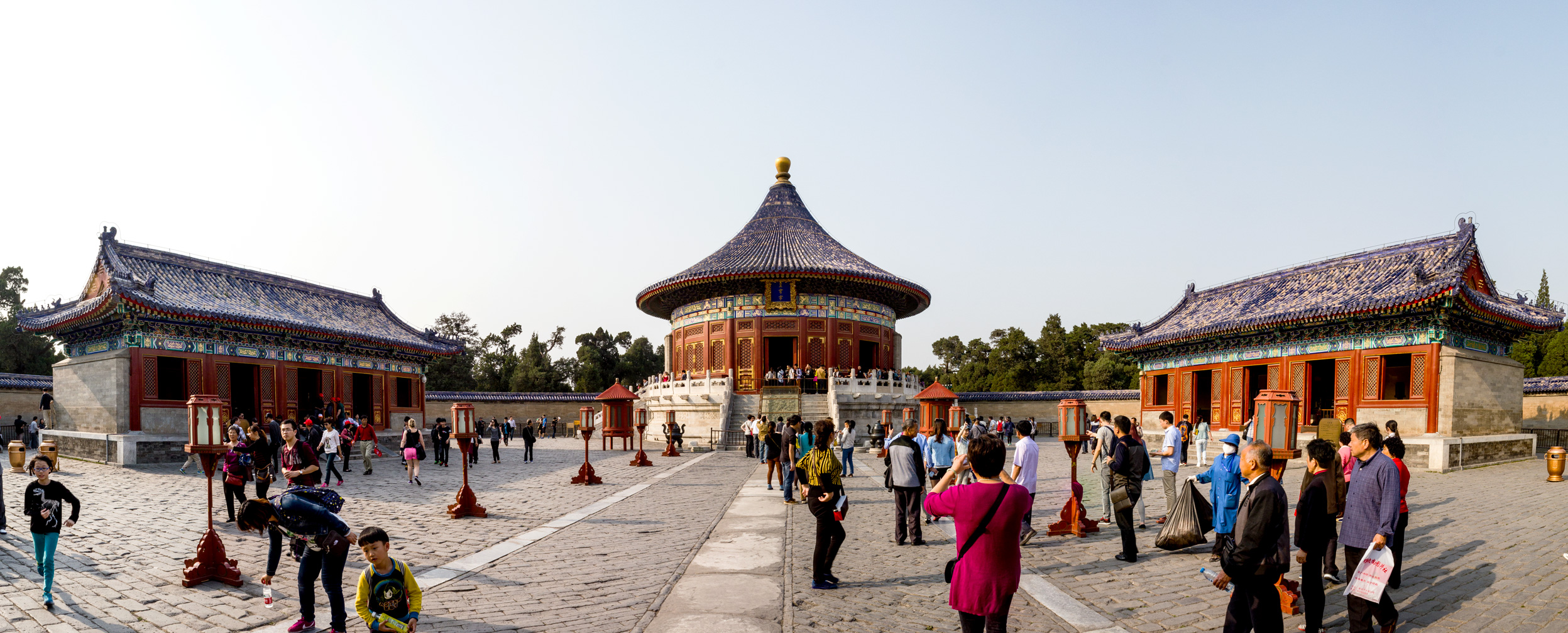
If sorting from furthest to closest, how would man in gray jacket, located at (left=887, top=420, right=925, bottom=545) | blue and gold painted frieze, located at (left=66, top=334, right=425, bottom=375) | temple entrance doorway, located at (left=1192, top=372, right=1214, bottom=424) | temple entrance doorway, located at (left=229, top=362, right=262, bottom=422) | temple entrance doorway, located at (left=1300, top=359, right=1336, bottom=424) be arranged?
1. temple entrance doorway, located at (left=1192, top=372, right=1214, bottom=424)
2. temple entrance doorway, located at (left=229, top=362, right=262, bottom=422)
3. temple entrance doorway, located at (left=1300, top=359, right=1336, bottom=424)
4. blue and gold painted frieze, located at (left=66, top=334, right=425, bottom=375)
5. man in gray jacket, located at (left=887, top=420, right=925, bottom=545)

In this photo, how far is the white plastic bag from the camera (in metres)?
4.98

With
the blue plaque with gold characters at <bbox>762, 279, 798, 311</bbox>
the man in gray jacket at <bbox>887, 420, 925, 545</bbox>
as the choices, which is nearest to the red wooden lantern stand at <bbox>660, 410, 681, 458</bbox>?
the blue plaque with gold characters at <bbox>762, 279, 798, 311</bbox>

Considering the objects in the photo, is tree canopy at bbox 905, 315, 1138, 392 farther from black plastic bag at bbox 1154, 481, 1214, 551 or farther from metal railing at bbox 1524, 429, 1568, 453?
black plastic bag at bbox 1154, 481, 1214, 551

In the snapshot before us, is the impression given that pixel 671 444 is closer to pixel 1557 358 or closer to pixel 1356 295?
pixel 1356 295

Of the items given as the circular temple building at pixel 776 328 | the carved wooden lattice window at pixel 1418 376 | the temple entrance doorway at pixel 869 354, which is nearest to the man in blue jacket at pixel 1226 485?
the carved wooden lattice window at pixel 1418 376

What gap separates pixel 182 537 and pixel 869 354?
88.0 ft

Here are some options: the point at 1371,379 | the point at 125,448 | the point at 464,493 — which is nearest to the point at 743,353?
the point at 125,448

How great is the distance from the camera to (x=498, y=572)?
7402 mm

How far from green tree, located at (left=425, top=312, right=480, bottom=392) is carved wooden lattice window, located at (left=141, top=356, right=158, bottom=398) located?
72.4 ft

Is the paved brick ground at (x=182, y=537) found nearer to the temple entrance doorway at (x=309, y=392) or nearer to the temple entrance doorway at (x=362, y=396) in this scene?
the temple entrance doorway at (x=309, y=392)

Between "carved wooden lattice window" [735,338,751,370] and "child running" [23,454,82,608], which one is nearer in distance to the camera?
"child running" [23,454,82,608]

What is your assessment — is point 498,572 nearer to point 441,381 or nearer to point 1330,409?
point 1330,409

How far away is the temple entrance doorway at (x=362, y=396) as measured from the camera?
26641 millimetres

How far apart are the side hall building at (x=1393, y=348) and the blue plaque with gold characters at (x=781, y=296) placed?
14.3 m
